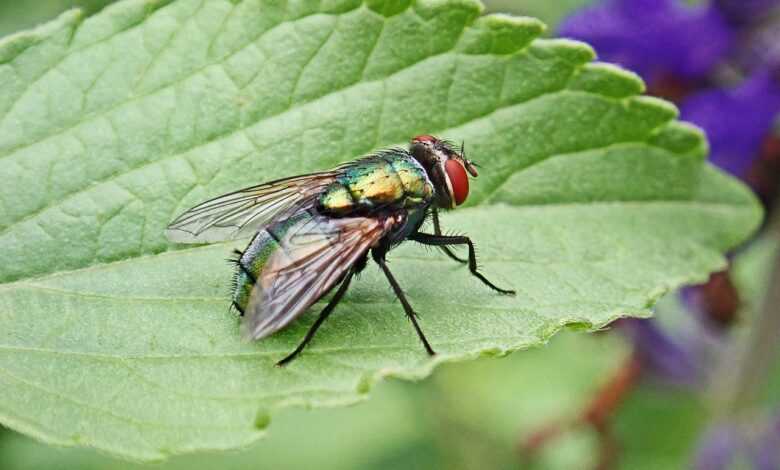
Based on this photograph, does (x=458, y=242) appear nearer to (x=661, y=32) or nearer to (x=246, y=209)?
(x=246, y=209)

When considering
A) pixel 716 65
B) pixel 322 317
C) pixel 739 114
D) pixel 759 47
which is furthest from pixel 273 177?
pixel 759 47

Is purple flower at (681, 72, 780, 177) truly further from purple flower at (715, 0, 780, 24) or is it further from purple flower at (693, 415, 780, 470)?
purple flower at (693, 415, 780, 470)

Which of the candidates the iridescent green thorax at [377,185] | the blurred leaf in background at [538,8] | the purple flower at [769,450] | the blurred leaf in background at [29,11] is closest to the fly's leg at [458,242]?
the iridescent green thorax at [377,185]

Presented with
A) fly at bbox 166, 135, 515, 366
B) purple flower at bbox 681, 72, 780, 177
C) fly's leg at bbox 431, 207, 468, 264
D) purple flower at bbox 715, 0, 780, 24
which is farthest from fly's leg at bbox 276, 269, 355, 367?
purple flower at bbox 715, 0, 780, 24

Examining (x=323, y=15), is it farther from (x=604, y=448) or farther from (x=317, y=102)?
(x=604, y=448)

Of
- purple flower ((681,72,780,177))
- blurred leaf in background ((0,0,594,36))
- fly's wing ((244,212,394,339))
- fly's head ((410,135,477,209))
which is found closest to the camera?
fly's wing ((244,212,394,339))

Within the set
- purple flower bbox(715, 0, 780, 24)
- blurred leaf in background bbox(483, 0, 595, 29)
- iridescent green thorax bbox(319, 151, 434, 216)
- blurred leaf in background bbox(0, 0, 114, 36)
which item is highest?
purple flower bbox(715, 0, 780, 24)

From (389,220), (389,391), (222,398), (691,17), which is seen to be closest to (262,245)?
(389,220)
